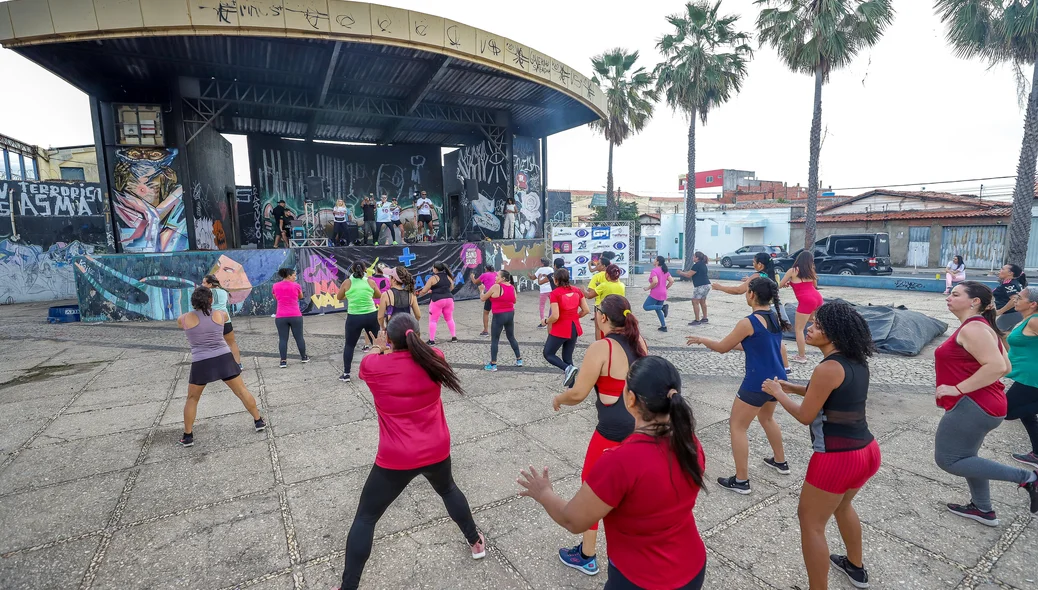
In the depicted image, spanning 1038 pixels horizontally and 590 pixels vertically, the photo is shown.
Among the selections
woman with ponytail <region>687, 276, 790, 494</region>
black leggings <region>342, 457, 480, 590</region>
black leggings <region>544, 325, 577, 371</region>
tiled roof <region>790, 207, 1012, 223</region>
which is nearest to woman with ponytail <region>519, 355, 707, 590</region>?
black leggings <region>342, 457, 480, 590</region>

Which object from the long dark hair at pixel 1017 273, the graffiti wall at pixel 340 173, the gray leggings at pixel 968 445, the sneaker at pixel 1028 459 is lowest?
the sneaker at pixel 1028 459

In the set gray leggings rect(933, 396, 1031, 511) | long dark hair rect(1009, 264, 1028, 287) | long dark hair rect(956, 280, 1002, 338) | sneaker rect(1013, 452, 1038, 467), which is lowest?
sneaker rect(1013, 452, 1038, 467)

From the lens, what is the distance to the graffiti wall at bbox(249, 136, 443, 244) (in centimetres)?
2130

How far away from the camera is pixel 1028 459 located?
4.29 meters

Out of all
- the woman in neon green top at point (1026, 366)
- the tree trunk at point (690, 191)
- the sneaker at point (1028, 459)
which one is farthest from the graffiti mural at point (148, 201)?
the tree trunk at point (690, 191)

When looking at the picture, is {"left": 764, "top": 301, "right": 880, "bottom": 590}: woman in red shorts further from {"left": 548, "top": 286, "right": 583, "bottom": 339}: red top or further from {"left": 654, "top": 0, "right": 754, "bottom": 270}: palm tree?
{"left": 654, "top": 0, "right": 754, "bottom": 270}: palm tree

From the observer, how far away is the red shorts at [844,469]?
248cm

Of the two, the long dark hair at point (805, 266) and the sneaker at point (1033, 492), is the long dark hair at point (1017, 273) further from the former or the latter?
the sneaker at point (1033, 492)

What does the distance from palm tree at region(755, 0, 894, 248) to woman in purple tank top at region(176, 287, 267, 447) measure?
21110 millimetres

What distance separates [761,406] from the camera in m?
3.62

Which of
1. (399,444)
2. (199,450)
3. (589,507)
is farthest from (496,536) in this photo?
(199,450)

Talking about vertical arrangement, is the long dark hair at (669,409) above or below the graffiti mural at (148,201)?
below

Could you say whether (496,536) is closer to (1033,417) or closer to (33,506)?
(33,506)

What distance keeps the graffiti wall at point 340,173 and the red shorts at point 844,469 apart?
2106 cm
